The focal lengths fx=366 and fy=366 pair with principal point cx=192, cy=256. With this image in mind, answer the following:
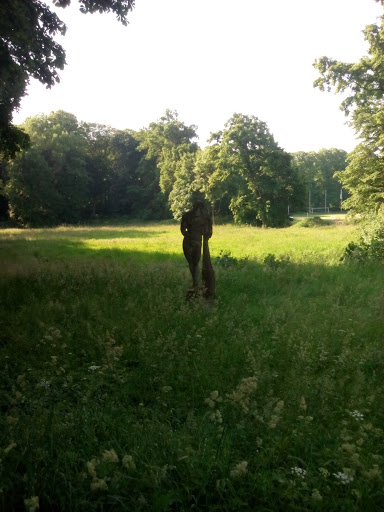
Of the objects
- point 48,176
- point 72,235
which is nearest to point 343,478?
point 72,235

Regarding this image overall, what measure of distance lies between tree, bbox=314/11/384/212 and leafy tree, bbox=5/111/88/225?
32.7 m

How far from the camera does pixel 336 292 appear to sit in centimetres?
865

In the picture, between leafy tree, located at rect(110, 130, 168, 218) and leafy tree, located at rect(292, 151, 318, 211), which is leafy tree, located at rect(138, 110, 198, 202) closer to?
leafy tree, located at rect(110, 130, 168, 218)

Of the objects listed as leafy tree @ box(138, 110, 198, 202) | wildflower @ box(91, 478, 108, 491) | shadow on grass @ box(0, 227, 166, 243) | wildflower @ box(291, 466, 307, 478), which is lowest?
wildflower @ box(291, 466, 307, 478)

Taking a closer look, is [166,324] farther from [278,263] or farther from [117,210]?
[117,210]

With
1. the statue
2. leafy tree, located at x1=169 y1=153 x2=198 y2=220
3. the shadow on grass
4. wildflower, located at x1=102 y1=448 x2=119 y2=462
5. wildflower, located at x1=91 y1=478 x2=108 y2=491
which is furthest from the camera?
leafy tree, located at x1=169 y1=153 x2=198 y2=220

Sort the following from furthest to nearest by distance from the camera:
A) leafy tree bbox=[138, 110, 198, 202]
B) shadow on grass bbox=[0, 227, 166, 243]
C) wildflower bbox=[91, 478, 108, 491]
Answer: leafy tree bbox=[138, 110, 198, 202]
shadow on grass bbox=[0, 227, 166, 243]
wildflower bbox=[91, 478, 108, 491]

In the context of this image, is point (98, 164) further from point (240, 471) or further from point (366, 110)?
point (240, 471)

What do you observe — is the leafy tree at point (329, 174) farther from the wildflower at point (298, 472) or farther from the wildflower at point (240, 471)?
the wildflower at point (240, 471)

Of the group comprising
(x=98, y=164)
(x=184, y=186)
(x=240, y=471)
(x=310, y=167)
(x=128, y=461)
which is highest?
(x=310, y=167)

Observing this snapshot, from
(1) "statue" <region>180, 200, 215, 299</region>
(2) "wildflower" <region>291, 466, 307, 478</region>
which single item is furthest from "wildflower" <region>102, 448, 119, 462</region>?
(1) "statue" <region>180, 200, 215, 299</region>

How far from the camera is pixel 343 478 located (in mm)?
2686

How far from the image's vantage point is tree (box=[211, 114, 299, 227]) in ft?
127

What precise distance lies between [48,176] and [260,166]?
2535 cm
